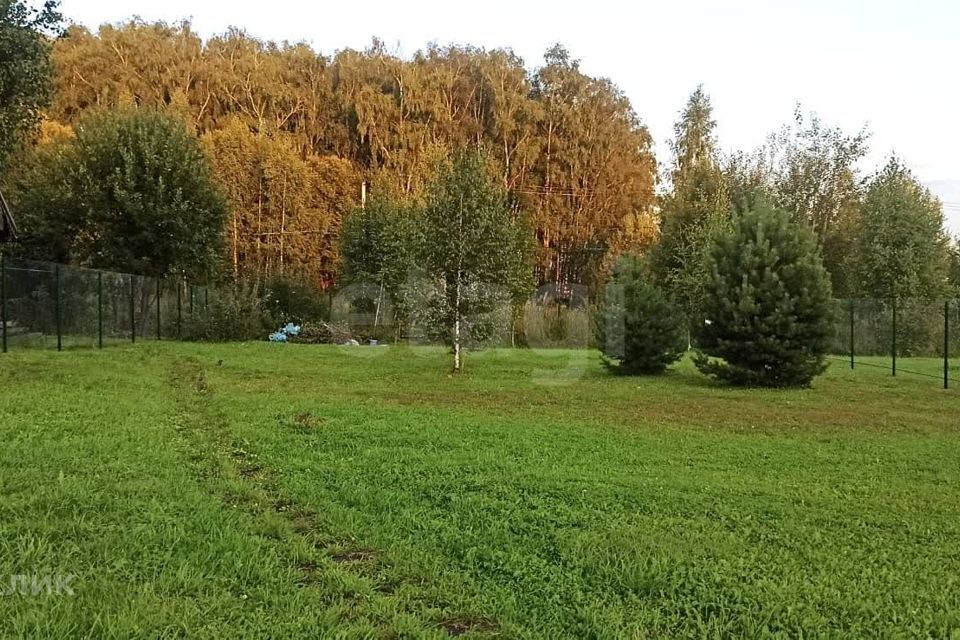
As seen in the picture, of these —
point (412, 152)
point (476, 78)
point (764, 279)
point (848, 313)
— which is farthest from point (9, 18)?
point (476, 78)

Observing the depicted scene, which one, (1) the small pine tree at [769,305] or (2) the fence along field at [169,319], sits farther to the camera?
(2) the fence along field at [169,319]

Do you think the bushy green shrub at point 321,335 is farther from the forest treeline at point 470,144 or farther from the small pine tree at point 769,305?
the small pine tree at point 769,305

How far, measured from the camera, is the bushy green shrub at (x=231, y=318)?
20.9 m

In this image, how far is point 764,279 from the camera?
12195mm

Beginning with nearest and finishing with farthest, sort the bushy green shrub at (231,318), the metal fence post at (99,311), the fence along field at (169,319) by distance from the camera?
the fence along field at (169,319), the metal fence post at (99,311), the bushy green shrub at (231,318)

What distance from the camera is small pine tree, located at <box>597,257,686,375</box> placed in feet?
46.4

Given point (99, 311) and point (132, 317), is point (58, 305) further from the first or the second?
point (132, 317)

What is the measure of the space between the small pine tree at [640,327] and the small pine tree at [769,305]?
141 cm

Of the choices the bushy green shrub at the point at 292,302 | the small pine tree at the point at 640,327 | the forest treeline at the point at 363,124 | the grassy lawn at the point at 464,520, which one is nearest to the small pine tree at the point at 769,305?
the small pine tree at the point at 640,327

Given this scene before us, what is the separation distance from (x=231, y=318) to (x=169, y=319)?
1808 millimetres

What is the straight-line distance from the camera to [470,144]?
92.8 ft

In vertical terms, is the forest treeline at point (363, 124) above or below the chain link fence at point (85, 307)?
above

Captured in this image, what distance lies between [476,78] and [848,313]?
2408cm

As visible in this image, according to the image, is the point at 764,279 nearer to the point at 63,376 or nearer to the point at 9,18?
the point at 63,376
